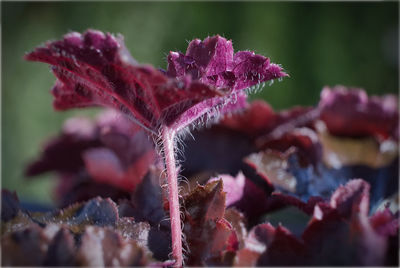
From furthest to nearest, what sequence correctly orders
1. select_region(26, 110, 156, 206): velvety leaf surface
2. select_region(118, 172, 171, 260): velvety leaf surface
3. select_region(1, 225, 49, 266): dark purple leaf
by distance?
1. select_region(26, 110, 156, 206): velvety leaf surface
2. select_region(118, 172, 171, 260): velvety leaf surface
3. select_region(1, 225, 49, 266): dark purple leaf

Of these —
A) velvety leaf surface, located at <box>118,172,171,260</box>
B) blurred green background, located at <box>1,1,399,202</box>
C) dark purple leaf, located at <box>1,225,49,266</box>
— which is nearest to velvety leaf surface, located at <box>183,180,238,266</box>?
velvety leaf surface, located at <box>118,172,171,260</box>

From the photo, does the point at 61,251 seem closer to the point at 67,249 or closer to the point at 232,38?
the point at 67,249

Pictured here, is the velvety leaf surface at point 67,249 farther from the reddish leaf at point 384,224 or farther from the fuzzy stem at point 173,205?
the reddish leaf at point 384,224

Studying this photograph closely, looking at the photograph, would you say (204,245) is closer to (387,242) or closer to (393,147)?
(387,242)

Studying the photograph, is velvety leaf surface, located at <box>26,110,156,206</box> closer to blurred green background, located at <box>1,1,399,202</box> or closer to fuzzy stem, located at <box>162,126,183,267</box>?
fuzzy stem, located at <box>162,126,183,267</box>

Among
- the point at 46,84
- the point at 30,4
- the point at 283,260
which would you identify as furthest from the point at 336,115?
the point at 30,4
